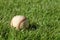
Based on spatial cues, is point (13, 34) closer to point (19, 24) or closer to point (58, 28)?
point (19, 24)

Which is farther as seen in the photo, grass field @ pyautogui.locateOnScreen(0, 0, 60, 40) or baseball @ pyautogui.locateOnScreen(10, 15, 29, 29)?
baseball @ pyautogui.locateOnScreen(10, 15, 29, 29)

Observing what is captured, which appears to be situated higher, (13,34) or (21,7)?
(21,7)

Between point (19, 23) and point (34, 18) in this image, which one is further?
point (34, 18)

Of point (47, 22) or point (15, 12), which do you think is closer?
point (47, 22)

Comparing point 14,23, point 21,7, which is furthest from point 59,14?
point 14,23

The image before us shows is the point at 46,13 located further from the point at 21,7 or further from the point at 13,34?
the point at 13,34

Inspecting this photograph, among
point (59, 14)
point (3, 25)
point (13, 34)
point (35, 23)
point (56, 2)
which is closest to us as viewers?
point (13, 34)

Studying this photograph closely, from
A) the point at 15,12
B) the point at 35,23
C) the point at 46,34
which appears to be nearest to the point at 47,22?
the point at 35,23

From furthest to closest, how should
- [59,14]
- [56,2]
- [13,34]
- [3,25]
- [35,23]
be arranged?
[56,2]
[59,14]
[35,23]
[3,25]
[13,34]
